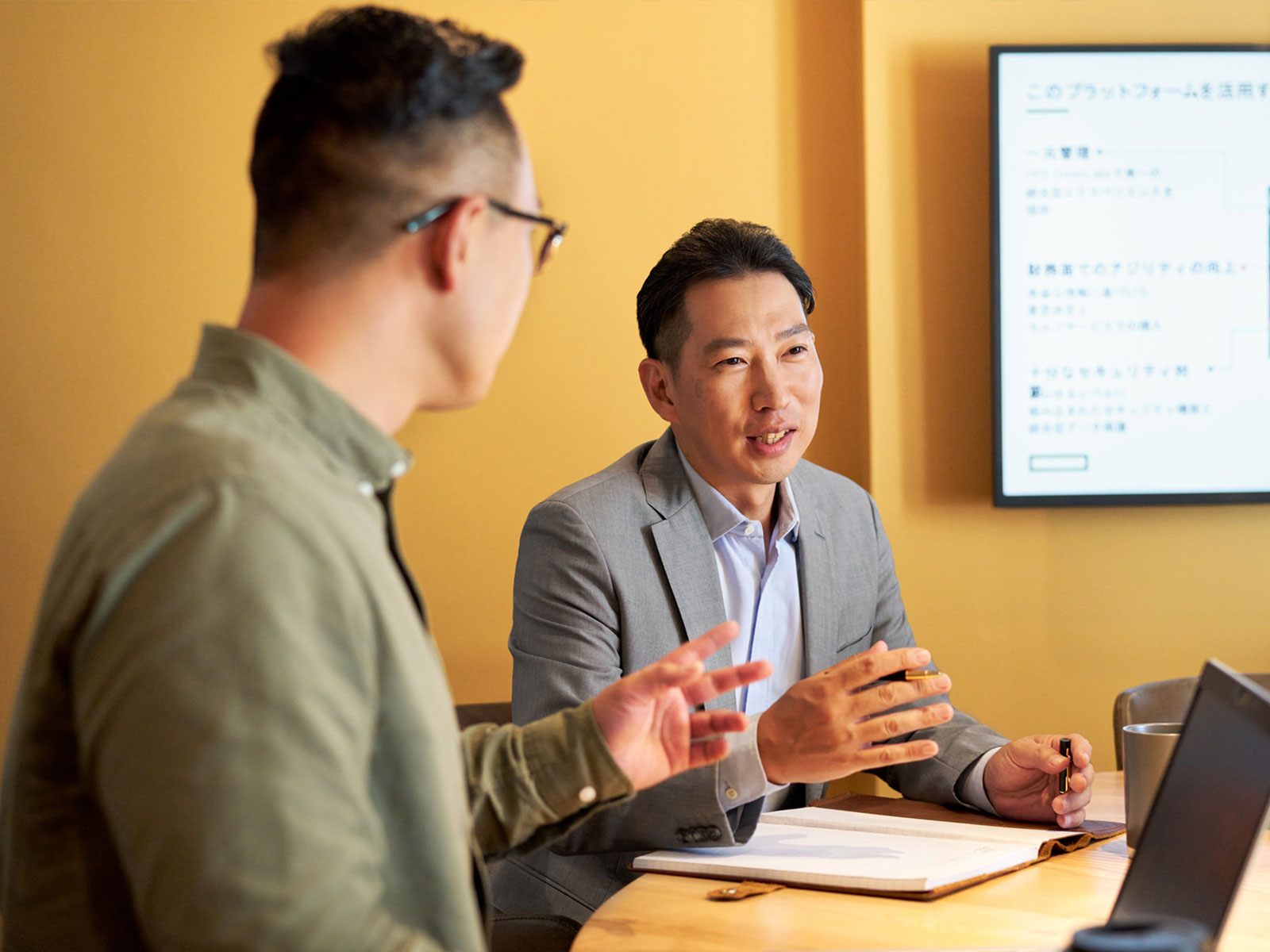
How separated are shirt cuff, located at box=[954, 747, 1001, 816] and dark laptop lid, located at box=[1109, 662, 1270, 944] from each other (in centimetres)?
57

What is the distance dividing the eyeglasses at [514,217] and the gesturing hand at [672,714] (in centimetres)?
41

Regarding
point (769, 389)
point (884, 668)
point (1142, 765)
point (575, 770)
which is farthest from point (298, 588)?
point (769, 389)

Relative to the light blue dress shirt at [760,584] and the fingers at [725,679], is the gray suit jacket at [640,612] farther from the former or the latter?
the fingers at [725,679]

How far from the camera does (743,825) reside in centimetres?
137

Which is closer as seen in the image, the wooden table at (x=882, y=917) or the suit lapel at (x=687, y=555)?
the wooden table at (x=882, y=917)

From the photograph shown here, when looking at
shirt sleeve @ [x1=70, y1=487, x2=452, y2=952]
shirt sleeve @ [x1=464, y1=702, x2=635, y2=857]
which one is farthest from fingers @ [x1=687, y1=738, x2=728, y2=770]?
shirt sleeve @ [x1=70, y1=487, x2=452, y2=952]

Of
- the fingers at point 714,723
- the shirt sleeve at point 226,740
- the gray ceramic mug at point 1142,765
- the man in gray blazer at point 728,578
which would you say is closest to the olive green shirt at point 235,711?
the shirt sleeve at point 226,740

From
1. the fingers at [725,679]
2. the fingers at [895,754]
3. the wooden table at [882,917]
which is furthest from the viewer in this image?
the fingers at [895,754]

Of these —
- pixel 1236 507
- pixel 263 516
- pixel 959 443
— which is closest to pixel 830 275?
pixel 959 443

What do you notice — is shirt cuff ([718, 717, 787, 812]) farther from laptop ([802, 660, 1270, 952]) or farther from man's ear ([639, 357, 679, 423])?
man's ear ([639, 357, 679, 423])

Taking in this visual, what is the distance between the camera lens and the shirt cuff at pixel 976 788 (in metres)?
1.56

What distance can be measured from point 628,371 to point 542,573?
3.36ft

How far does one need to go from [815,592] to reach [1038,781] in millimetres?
542

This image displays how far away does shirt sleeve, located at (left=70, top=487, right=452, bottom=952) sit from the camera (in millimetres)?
629
